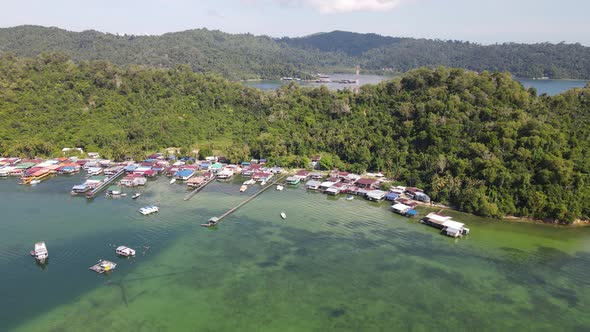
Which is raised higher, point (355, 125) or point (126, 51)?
point (126, 51)

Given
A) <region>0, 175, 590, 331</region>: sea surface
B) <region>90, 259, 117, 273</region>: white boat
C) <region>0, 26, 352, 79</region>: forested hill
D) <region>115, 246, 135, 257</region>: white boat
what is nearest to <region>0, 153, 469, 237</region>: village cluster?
<region>0, 175, 590, 331</region>: sea surface

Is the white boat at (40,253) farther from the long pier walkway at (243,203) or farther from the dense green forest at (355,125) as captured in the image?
the dense green forest at (355,125)

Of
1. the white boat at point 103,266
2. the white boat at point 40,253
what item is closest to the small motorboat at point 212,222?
the white boat at point 103,266

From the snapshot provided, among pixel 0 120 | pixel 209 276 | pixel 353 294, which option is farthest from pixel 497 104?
pixel 0 120

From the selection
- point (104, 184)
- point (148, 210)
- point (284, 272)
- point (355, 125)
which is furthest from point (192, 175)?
point (284, 272)

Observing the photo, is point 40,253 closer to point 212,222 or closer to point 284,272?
point 212,222

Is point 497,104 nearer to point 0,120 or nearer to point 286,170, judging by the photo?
point 286,170

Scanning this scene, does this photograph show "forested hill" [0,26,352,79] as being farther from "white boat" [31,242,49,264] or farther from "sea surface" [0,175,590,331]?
"white boat" [31,242,49,264]
